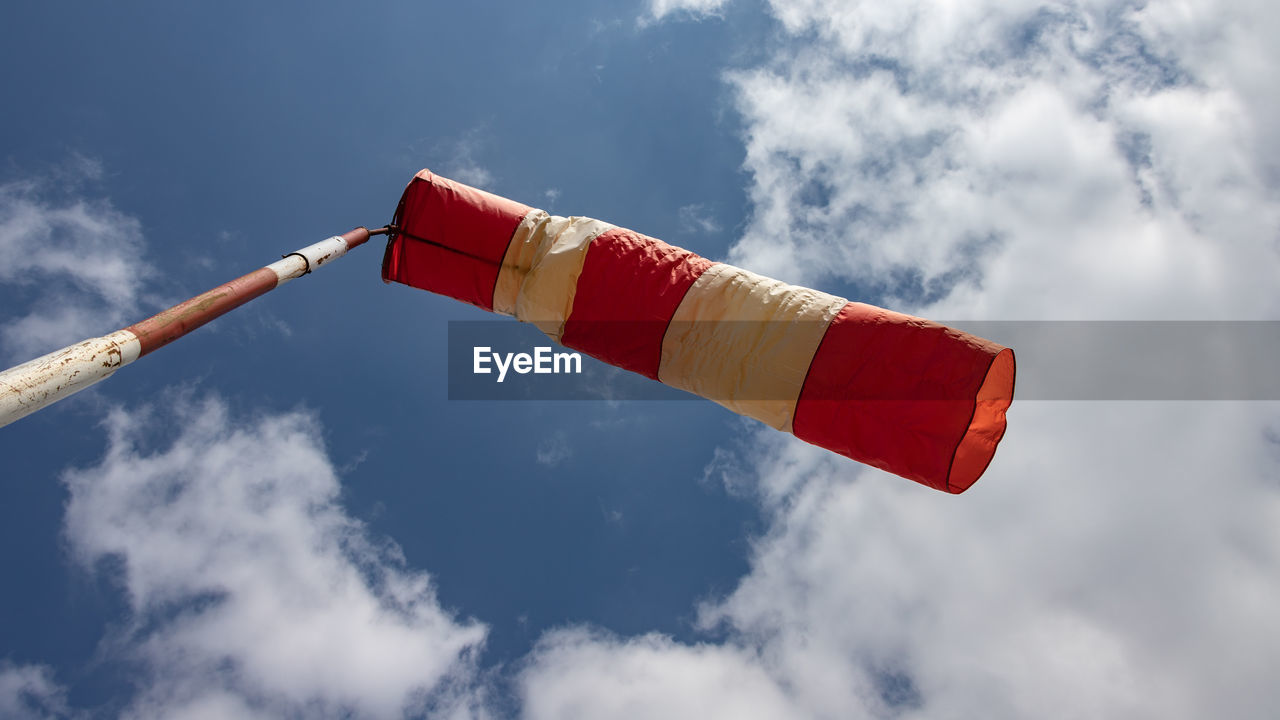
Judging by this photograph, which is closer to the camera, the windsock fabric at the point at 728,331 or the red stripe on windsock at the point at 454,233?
the windsock fabric at the point at 728,331

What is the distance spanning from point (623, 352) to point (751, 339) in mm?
1659

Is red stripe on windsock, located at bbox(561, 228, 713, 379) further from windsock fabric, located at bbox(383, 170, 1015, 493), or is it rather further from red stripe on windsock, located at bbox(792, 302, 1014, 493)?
red stripe on windsock, located at bbox(792, 302, 1014, 493)

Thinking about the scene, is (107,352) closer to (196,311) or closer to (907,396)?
(196,311)

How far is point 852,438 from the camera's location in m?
7.39

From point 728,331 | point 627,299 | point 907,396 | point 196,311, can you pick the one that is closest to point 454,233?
point 627,299

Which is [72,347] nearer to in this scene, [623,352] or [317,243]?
[317,243]

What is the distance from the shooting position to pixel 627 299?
8.17 m

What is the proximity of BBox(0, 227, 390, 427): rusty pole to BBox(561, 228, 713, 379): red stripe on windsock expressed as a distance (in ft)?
11.8

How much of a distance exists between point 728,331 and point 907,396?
2182 mm

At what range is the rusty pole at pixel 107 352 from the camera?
368 cm

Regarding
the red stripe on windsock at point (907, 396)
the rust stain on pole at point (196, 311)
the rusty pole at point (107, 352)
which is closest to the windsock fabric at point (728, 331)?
the red stripe on windsock at point (907, 396)

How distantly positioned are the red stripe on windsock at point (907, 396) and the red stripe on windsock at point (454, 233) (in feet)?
14.6

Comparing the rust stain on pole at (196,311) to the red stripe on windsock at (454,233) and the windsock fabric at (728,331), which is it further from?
the windsock fabric at (728,331)

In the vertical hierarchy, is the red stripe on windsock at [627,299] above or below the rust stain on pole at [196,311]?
above
